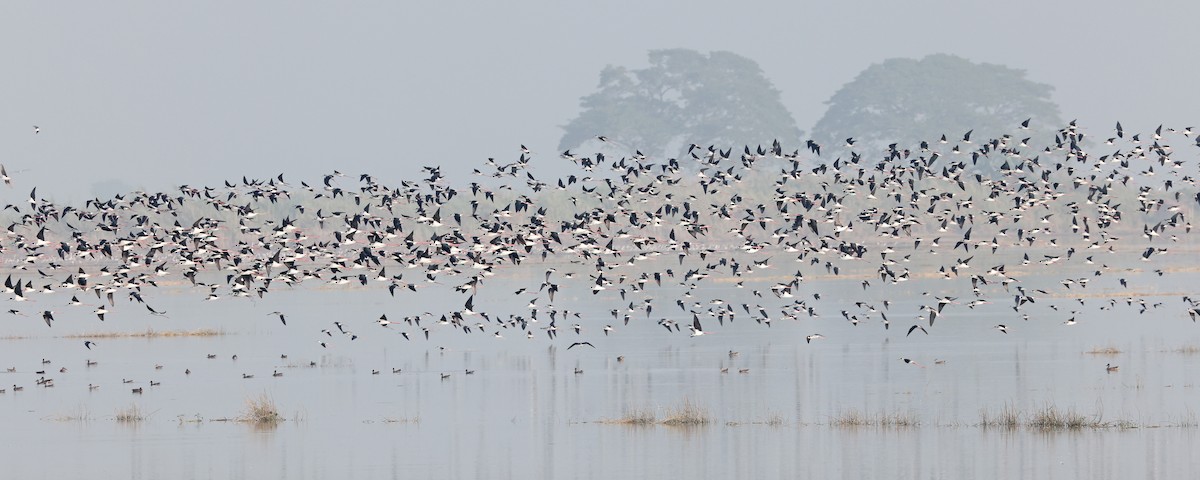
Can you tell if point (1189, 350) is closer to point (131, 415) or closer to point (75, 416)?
point (131, 415)

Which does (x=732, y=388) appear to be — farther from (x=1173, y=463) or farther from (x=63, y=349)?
(x=63, y=349)

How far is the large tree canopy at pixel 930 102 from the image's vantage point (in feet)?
531

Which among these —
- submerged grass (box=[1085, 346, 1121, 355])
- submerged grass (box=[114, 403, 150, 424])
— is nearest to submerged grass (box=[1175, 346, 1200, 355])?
submerged grass (box=[1085, 346, 1121, 355])

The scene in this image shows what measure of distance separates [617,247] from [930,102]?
69.6 metres

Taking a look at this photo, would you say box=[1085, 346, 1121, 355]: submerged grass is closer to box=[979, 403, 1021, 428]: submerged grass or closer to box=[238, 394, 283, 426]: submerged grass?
box=[979, 403, 1021, 428]: submerged grass

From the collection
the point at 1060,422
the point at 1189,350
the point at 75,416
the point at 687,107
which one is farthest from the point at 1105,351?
the point at 687,107

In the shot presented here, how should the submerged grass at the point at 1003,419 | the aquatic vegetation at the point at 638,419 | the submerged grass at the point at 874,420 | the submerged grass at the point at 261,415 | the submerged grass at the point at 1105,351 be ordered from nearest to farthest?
the submerged grass at the point at 1003,419
the submerged grass at the point at 874,420
the aquatic vegetation at the point at 638,419
the submerged grass at the point at 261,415
the submerged grass at the point at 1105,351

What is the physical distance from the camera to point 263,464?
103 ft

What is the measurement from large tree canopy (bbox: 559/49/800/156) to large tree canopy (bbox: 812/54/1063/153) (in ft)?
19.5

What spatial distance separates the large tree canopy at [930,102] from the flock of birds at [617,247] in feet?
25.4

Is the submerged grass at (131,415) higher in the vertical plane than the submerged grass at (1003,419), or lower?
higher

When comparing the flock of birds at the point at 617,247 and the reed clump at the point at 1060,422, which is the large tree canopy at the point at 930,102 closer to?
the flock of birds at the point at 617,247

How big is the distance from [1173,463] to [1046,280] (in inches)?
2004

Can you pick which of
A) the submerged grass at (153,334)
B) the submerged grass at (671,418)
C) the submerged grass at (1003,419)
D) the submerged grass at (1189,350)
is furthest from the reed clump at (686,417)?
the submerged grass at (153,334)
